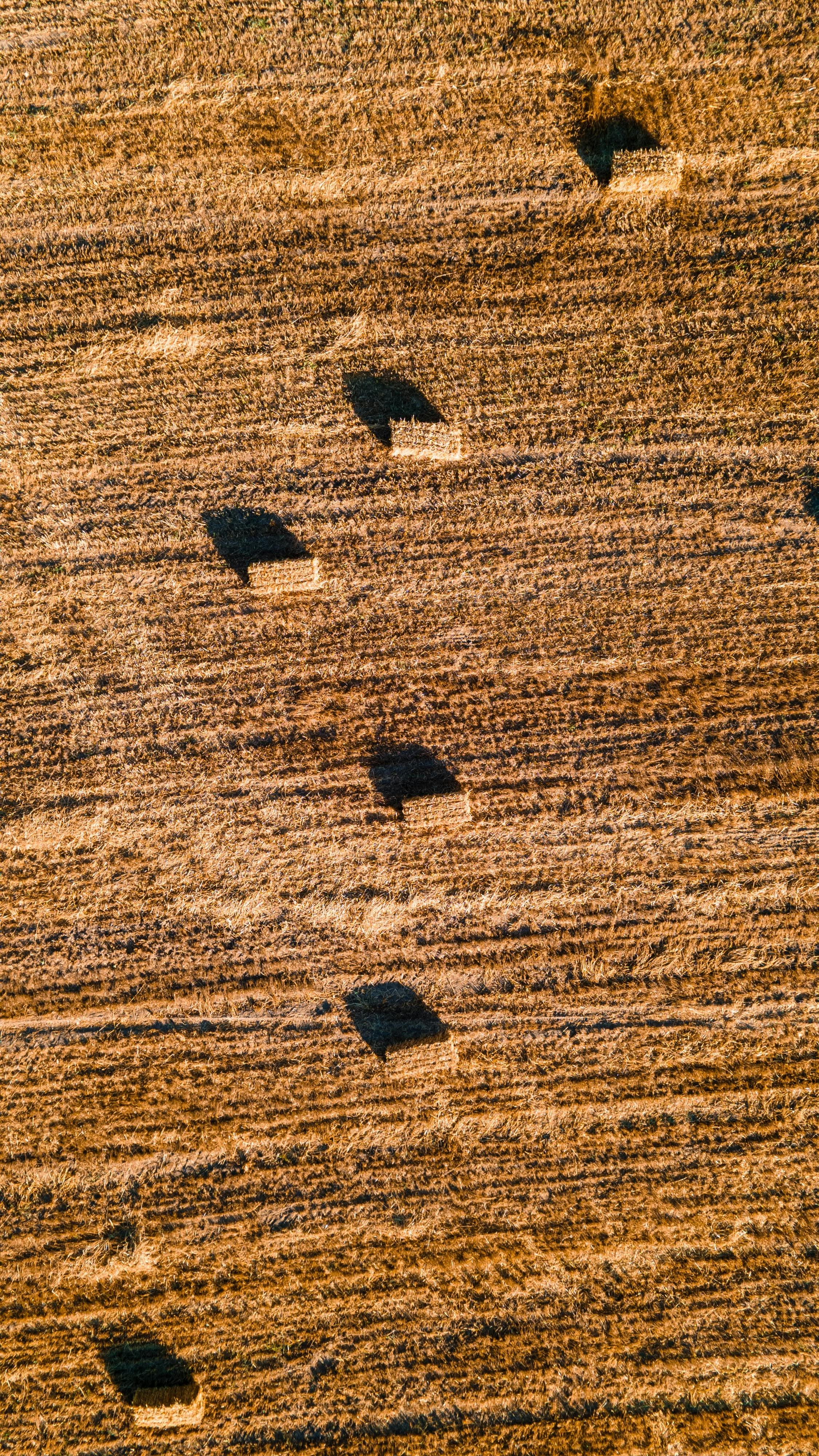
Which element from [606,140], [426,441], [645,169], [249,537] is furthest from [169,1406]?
[606,140]

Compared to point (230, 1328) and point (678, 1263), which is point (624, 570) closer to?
point (678, 1263)

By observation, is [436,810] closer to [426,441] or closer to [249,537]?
[249,537]

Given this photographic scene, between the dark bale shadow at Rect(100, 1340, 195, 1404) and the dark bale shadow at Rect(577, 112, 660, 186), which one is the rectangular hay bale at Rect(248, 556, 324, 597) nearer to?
the dark bale shadow at Rect(577, 112, 660, 186)

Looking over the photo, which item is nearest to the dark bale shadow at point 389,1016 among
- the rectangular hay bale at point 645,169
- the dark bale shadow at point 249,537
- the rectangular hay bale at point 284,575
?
the rectangular hay bale at point 284,575

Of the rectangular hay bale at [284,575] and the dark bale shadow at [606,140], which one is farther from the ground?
the dark bale shadow at [606,140]

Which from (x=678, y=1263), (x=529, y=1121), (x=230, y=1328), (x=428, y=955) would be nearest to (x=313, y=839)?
(x=428, y=955)

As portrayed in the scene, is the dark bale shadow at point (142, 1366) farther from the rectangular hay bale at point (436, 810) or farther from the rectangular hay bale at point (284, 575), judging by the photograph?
the rectangular hay bale at point (284, 575)
